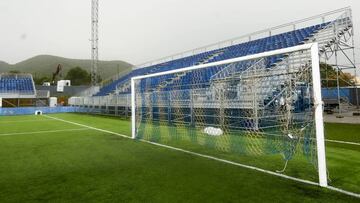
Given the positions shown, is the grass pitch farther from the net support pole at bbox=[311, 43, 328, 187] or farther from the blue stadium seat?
the blue stadium seat

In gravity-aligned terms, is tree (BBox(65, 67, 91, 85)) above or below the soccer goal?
above

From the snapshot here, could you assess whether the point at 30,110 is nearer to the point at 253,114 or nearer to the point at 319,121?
the point at 253,114

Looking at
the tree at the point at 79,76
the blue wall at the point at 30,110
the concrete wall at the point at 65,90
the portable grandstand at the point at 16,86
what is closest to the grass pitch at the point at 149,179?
the blue wall at the point at 30,110

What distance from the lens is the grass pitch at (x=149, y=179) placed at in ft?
11.6

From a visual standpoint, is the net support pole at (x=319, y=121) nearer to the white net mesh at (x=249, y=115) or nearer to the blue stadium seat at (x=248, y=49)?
the white net mesh at (x=249, y=115)

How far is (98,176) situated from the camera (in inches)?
180

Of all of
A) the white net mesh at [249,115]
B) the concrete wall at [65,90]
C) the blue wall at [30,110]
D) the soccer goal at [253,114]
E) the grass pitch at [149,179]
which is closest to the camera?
the grass pitch at [149,179]

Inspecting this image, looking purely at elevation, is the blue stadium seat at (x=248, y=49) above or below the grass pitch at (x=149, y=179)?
above

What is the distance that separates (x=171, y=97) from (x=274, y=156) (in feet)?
28.4

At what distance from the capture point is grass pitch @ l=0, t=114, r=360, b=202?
353 centimetres

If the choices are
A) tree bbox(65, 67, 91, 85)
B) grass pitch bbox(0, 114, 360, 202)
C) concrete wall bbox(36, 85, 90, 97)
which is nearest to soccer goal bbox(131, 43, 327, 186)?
Result: grass pitch bbox(0, 114, 360, 202)

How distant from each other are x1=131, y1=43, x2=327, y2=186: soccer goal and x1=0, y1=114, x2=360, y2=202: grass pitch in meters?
0.52

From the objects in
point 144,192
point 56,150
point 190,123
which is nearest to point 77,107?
point 190,123

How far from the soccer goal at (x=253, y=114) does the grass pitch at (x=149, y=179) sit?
518 mm
